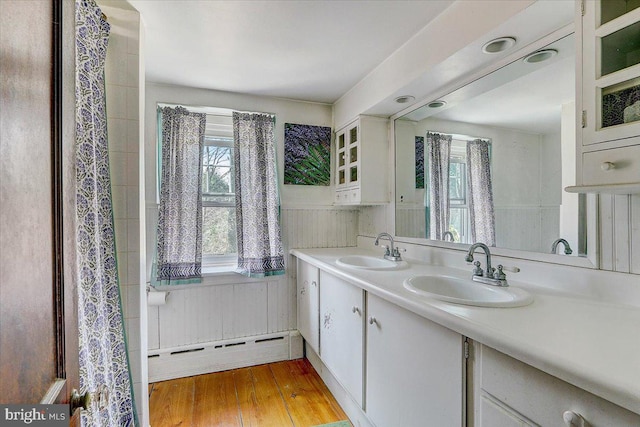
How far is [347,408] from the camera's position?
181cm

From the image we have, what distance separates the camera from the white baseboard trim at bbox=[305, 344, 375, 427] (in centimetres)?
164

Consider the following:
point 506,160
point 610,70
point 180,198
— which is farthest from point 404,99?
point 180,198

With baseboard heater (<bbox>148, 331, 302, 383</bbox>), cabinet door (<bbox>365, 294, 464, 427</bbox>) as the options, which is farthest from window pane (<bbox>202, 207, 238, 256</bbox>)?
cabinet door (<bbox>365, 294, 464, 427</bbox>)

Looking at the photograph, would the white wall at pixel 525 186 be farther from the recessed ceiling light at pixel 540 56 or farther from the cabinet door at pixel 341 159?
the cabinet door at pixel 341 159

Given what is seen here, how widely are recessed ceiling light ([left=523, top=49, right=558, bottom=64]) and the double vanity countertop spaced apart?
101 centimetres

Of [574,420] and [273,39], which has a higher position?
[273,39]

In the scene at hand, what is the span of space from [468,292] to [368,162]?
124 centimetres

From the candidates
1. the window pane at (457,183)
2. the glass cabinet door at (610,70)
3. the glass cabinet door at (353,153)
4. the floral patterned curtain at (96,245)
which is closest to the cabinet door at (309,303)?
the glass cabinet door at (353,153)

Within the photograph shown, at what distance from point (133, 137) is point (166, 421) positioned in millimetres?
1706

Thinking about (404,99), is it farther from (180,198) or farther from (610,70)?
(180,198)

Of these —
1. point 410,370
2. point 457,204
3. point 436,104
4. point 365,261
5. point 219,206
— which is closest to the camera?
point 410,370

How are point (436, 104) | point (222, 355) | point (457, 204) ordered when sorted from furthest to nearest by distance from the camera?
point (222, 355) < point (436, 104) < point (457, 204)

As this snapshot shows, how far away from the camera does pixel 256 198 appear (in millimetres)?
2383

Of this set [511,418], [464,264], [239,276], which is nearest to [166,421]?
[239,276]
